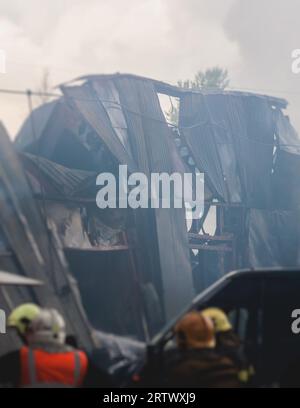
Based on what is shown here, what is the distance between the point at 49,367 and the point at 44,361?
50 millimetres

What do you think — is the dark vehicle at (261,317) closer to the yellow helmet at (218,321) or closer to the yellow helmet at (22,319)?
the yellow helmet at (218,321)

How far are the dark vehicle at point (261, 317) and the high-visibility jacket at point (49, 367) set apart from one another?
1074mm

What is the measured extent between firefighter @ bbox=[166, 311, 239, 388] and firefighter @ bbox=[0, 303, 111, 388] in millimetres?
641

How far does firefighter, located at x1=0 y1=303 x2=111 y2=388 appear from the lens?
4.06m

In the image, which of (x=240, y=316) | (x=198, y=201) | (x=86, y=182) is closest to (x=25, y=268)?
(x=86, y=182)

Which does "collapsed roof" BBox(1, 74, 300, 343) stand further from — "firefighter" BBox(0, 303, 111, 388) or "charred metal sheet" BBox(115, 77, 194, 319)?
"firefighter" BBox(0, 303, 111, 388)

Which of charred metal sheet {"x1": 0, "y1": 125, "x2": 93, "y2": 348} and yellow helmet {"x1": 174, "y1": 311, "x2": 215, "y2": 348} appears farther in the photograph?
charred metal sheet {"x1": 0, "y1": 125, "x2": 93, "y2": 348}

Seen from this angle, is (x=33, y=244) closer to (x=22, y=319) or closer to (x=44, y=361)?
(x=22, y=319)

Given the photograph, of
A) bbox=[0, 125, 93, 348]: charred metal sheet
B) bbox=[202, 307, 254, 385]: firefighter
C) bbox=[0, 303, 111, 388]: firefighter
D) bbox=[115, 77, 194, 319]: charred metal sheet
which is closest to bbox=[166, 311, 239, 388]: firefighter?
bbox=[202, 307, 254, 385]: firefighter

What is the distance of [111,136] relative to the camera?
36.1 feet

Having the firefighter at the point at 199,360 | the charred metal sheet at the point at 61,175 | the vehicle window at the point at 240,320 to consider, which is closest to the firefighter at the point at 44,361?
the firefighter at the point at 199,360

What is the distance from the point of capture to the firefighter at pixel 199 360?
409 cm

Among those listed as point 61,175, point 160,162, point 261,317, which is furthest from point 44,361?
point 160,162

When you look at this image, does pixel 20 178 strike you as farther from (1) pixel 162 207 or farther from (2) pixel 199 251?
(2) pixel 199 251
